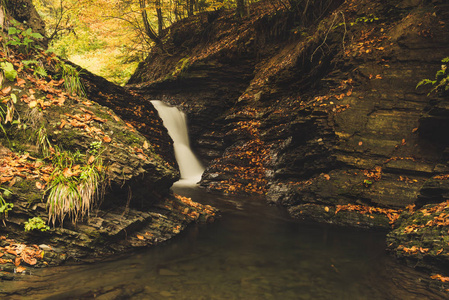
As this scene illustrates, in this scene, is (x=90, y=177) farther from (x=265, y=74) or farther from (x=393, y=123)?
(x=265, y=74)

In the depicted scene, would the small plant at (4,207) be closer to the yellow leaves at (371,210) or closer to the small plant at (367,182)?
the yellow leaves at (371,210)

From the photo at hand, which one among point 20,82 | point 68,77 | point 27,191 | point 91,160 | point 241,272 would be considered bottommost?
point 241,272

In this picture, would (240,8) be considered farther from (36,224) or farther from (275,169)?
(36,224)

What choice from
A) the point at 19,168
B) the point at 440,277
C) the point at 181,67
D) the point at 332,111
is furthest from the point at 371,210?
the point at 181,67

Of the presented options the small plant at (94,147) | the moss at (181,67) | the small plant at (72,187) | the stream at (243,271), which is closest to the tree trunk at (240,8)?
the moss at (181,67)

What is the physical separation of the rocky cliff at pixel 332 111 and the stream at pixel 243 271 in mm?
729

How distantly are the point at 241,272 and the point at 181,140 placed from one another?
31.8ft

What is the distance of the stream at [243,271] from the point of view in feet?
11.2

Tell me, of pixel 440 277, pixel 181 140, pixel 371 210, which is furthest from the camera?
pixel 181 140

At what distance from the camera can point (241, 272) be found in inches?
162

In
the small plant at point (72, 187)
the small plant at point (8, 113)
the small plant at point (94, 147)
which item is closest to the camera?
the small plant at point (72, 187)

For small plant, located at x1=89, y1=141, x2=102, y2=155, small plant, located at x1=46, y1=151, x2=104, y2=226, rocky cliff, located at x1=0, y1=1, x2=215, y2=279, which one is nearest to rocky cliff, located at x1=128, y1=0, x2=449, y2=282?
rocky cliff, located at x1=0, y1=1, x2=215, y2=279

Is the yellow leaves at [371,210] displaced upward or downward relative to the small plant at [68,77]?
downward

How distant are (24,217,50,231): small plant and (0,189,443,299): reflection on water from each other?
550mm
